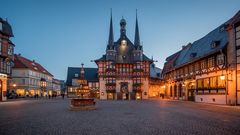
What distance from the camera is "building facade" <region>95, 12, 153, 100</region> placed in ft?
224

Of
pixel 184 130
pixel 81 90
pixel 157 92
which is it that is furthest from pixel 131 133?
pixel 157 92

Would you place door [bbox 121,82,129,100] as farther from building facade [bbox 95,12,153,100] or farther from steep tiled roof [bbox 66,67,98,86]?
steep tiled roof [bbox 66,67,98,86]

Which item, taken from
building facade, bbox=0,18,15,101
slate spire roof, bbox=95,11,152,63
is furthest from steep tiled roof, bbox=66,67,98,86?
building facade, bbox=0,18,15,101

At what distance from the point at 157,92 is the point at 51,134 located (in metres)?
81.3

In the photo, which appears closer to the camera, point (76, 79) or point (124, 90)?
point (124, 90)

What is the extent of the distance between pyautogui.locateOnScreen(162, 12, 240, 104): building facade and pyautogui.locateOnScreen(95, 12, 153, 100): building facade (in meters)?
19.6

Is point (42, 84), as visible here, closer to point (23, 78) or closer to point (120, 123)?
point (23, 78)

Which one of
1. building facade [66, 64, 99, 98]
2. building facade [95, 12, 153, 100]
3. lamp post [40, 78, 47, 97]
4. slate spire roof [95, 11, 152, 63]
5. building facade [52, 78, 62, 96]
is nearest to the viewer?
building facade [95, 12, 153, 100]

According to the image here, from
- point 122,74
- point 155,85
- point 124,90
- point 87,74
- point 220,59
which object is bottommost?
point 124,90

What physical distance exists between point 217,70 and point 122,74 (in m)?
37.2

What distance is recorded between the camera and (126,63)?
230 ft

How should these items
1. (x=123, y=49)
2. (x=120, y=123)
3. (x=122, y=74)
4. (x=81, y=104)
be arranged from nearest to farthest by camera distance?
(x=120, y=123)
(x=81, y=104)
(x=122, y=74)
(x=123, y=49)

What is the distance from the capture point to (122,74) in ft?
228

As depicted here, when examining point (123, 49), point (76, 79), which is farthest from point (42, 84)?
point (123, 49)
